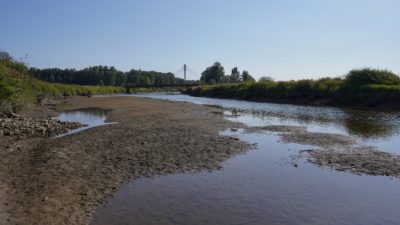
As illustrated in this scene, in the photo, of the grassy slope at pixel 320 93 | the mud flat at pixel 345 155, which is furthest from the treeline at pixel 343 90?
the mud flat at pixel 345 155

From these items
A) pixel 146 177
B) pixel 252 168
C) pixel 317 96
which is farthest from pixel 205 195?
pixel 317 96

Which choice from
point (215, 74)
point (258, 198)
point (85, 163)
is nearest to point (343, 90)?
point (85, 163)

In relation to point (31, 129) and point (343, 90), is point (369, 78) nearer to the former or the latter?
point (343, 90)

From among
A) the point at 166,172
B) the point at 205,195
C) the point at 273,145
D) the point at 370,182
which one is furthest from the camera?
the point at 273,145

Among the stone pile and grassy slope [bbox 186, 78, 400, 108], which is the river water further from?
grassy slope [bbox 186, 78, 400, 108]

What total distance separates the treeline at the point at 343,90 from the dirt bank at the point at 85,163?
1385 inches

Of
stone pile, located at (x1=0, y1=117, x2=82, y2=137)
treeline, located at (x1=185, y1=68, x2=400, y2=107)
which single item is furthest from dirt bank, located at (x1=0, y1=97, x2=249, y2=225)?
treeline, located at (x1=185, y1=68, x2=400, y2=107)

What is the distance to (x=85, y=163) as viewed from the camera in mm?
15398

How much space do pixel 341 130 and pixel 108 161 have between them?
17.0m

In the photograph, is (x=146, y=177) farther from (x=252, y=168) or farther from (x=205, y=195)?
(x=252, y=168)

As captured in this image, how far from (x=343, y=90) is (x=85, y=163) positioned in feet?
171

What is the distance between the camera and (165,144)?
1969 centimetres

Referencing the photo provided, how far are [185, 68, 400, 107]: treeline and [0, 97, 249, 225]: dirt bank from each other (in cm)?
3518

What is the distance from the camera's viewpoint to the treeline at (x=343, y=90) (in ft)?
170
